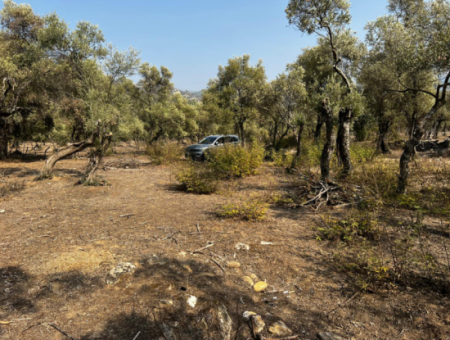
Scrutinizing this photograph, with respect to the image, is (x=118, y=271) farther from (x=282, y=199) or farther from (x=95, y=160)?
(x=95, y=160)

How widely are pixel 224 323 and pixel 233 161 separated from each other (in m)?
9.24

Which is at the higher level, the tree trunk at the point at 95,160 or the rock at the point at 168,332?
the tree trunk at the point at 95,160

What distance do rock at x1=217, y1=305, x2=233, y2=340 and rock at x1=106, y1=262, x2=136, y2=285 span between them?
1.63m

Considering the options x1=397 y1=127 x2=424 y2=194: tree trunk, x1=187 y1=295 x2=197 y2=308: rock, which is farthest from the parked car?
x1=187 y1=295 x2=197 y2=308: rock

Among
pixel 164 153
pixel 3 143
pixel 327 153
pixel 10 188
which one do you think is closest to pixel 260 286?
pixel 327 153

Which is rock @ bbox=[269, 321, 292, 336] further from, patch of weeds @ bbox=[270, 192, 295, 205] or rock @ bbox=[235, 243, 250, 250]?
patch of weeds @ bbox=[270, 192, 295, 205]

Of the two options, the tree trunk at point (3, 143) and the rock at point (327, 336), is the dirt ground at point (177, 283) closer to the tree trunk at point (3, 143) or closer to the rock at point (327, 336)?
the rock at point (327, 336)

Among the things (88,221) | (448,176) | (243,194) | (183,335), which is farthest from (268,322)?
(448,176)

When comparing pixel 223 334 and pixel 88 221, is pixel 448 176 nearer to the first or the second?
pixel 223 334

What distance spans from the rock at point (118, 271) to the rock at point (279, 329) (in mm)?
2247

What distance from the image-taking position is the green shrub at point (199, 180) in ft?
28.9

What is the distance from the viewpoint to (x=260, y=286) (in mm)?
3590

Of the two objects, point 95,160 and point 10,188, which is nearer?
point 10,188

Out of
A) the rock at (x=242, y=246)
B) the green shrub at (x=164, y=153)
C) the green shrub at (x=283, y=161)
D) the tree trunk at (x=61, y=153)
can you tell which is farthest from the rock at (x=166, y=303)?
the green shrub at (x=164, y=153)
